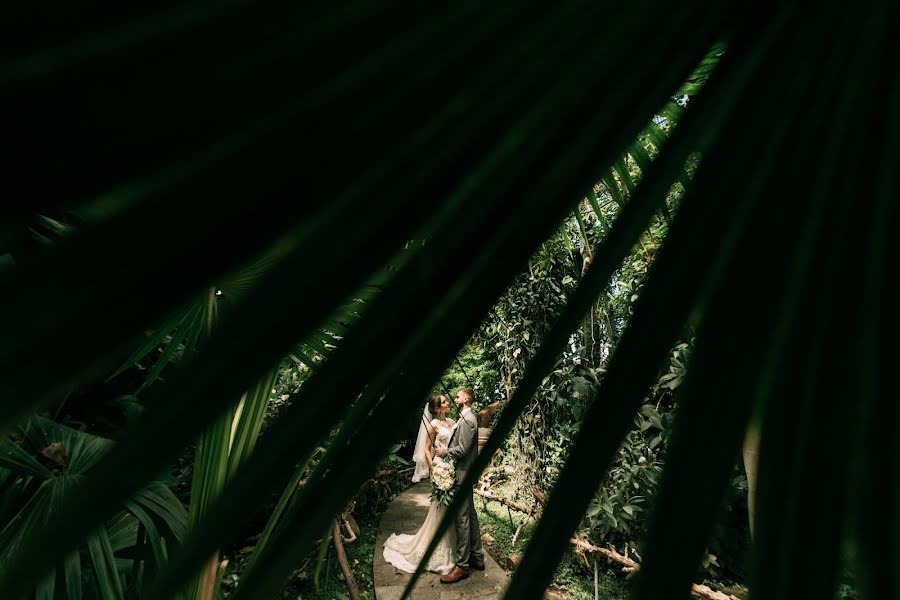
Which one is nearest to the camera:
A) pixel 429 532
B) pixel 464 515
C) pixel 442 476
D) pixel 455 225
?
pixel 455 225

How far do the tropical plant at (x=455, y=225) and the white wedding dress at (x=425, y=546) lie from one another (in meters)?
4.33

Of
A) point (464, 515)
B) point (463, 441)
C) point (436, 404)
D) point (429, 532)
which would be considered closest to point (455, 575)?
point (429, 532)

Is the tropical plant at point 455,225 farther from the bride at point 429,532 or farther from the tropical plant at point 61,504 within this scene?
the bride at point 429,532

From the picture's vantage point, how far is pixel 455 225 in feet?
0.74

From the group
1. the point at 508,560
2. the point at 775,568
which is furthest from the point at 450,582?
the point at 775,568

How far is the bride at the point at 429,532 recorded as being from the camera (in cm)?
436

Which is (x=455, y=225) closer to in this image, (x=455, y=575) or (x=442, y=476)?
(x=442, y=476)

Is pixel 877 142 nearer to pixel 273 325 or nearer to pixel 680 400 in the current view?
pixel 680 400

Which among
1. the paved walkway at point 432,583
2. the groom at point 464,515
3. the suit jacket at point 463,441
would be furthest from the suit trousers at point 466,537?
the suit jacket at point 463,441

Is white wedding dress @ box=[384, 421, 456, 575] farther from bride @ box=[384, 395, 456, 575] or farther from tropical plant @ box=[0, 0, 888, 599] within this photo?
tropical plant @ box=[0, 0, 888, 599]

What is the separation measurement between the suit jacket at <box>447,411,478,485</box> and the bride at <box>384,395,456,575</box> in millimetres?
201

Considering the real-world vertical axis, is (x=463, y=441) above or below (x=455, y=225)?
above

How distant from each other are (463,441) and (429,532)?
3.37ft

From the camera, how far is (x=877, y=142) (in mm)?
305
